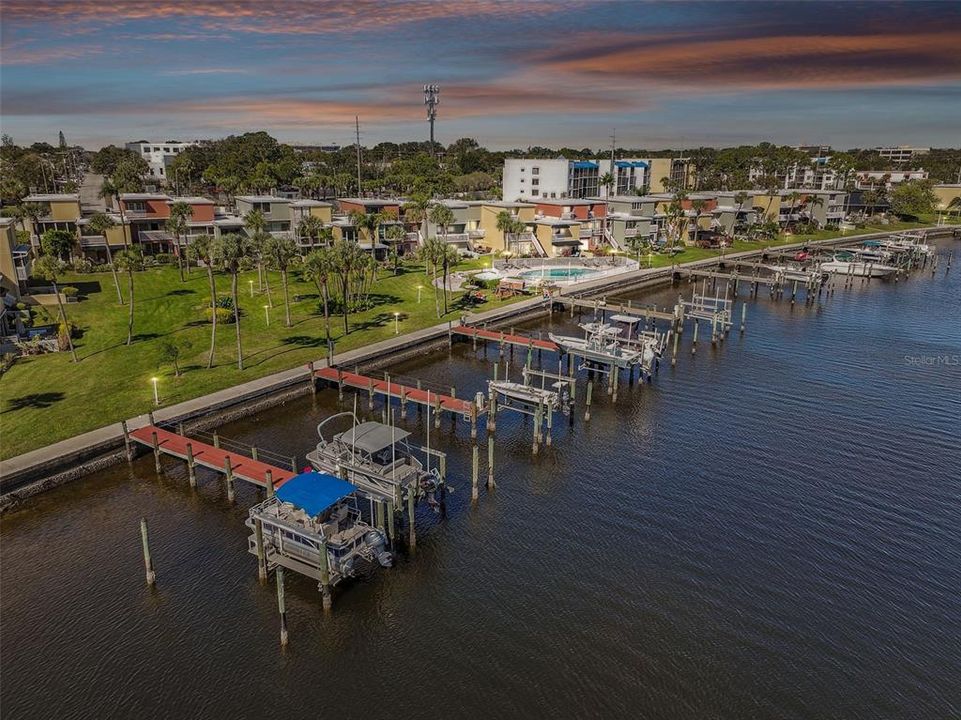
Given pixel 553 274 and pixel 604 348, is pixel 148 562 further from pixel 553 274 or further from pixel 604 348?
pixel 553 274

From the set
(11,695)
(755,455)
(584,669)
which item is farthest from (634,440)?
(11,695)

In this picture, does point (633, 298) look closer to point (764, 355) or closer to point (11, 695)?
point (764, 355)

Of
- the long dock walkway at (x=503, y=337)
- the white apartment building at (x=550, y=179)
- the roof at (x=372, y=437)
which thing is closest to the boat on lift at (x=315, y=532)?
the roof at (x=372, y=437)

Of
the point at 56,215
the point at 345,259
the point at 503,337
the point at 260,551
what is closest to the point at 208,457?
the point at 260,551

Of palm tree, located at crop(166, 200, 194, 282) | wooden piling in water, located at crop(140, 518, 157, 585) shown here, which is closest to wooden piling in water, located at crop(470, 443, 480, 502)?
wooden piling in water, located at crop(140, 518, 157, 585)

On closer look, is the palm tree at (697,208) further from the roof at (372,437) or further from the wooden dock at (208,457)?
the wooden dock at (208,457)

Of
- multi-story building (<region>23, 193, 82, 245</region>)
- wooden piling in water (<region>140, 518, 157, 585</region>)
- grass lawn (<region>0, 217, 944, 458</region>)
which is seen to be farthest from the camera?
multi-story building (<region>23, 193, 82, 245</region>)

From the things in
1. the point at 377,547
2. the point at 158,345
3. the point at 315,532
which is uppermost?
the point at 158,345

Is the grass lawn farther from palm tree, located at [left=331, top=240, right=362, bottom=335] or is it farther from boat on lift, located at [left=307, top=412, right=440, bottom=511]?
boat on lift, located at [left=307, top=412, right=440, bottom=511]
